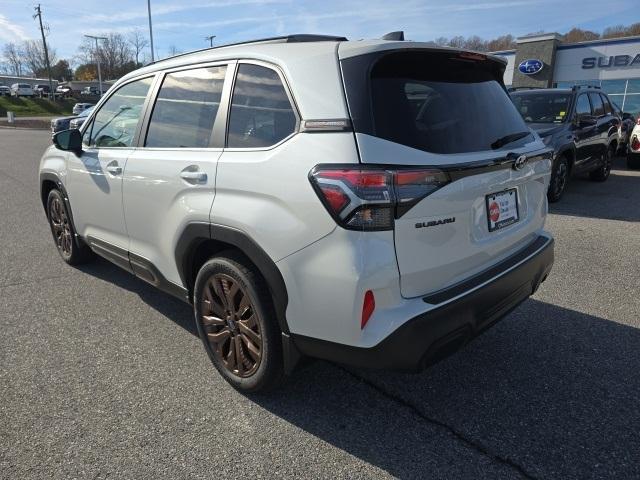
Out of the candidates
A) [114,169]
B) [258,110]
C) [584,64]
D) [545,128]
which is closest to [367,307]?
[258,110]

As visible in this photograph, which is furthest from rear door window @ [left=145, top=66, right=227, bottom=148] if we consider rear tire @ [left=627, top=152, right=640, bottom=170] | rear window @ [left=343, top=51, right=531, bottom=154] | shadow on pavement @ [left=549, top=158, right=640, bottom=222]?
rear tire @ [left=627, top=152, right=640, bottom=170]

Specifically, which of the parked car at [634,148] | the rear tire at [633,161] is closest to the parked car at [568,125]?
the parked car at [634,148]

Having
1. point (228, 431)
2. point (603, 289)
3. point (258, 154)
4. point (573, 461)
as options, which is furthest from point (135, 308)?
point (603, 289)

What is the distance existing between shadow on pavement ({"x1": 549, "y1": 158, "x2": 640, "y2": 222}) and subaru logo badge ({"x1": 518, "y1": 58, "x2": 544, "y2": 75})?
19.0 metres

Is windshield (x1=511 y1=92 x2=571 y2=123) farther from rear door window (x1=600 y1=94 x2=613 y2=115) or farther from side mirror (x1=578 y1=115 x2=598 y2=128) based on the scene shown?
rear door window (x1=600 y1=94 x2=613 y2=115)

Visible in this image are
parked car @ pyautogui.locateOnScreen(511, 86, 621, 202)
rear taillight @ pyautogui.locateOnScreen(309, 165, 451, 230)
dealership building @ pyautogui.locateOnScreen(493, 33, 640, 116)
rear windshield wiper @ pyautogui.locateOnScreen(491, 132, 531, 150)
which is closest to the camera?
rear taillight @ pyautogui.locateOnScreen(309, 165, 451, 230)

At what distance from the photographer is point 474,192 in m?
2.35

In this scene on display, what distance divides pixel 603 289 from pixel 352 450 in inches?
120

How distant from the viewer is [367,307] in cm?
209

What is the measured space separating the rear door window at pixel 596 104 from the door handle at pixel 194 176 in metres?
8.45

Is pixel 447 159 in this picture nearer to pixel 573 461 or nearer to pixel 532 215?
pixel 532 215

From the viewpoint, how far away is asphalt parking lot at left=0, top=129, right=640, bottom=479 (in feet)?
7.53

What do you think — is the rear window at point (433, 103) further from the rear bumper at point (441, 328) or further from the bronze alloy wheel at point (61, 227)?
the bronze alloy wheel at point (61, 227)

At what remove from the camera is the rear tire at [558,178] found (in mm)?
7547
